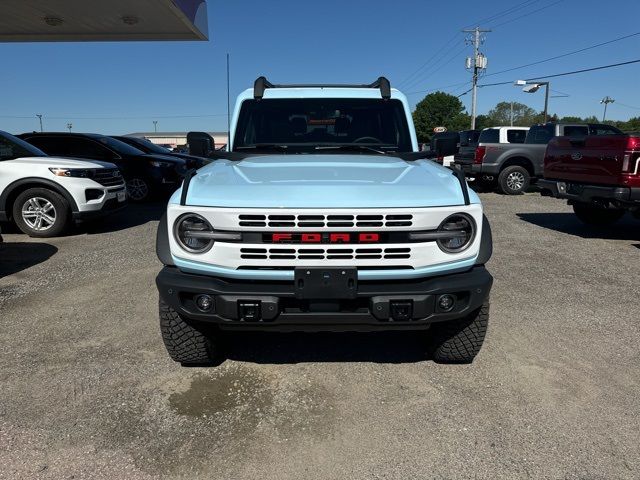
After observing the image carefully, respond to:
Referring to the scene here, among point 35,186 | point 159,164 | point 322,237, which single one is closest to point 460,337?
point 322,237

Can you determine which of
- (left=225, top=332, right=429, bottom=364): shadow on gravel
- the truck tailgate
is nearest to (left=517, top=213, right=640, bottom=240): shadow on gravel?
the truck tailgate

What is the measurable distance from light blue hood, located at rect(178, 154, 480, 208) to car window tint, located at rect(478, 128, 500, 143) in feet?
38.7

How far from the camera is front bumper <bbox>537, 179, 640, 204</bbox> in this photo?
657 centimetres

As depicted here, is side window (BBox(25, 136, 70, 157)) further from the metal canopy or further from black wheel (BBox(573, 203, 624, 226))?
black wheel (BBox(573, 203, 624, 226))

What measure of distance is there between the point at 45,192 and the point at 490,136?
11673 millimetres

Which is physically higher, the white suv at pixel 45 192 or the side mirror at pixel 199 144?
the side mirror at pixel 199 144

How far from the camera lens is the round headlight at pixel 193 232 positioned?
271cm

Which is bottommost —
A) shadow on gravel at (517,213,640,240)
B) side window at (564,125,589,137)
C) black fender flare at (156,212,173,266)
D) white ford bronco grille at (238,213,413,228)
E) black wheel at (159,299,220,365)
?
shadow on gravel at (517,213,640,240)

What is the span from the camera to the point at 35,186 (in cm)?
748

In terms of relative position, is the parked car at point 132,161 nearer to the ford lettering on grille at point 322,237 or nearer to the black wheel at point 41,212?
the black wheel at point 41,212

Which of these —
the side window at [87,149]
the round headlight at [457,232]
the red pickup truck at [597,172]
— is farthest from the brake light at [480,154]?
the round headlight at [457,232]

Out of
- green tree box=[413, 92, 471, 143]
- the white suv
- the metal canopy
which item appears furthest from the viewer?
green tree box=[413, 92, 471, 143]

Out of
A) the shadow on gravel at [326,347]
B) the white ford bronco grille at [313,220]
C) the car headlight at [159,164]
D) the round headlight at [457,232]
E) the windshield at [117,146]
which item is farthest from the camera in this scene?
the car headlight at [159,164]

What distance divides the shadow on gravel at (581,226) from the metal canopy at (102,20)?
849cm
